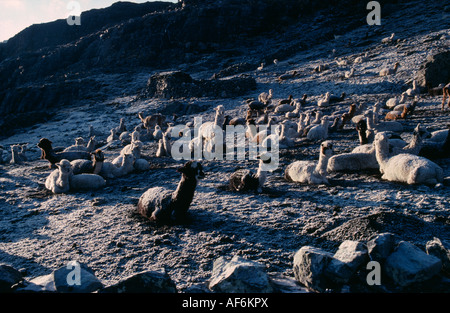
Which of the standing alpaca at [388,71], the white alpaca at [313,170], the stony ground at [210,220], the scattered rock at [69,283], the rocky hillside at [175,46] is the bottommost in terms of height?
the stony ground at [210,220]

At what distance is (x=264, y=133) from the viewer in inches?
378

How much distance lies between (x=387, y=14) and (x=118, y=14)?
133ft

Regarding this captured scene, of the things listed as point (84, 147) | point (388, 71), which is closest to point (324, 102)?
point (388, 71)

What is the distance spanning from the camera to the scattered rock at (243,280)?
2.81 meters

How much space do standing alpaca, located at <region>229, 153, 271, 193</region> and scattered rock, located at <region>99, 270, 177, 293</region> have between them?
132 inches

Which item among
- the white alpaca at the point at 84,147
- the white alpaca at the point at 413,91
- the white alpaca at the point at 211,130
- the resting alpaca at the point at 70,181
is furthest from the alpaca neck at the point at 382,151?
the white alpaca at the point at 84,147

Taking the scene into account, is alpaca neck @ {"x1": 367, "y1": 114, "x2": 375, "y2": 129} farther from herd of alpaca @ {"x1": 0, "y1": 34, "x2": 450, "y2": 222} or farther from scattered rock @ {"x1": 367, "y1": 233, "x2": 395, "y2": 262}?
scattered rock @ {"x1": 367, "y1": 233, "x2": 395, "y2": 262}

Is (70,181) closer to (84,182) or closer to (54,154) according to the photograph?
(84,182)

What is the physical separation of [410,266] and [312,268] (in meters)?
0.84

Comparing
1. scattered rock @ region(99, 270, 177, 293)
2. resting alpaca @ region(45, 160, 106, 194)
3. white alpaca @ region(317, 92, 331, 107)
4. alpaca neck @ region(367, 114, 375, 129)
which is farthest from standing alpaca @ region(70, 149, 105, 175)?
white alpaca @ region(317, 92, 331, 107)

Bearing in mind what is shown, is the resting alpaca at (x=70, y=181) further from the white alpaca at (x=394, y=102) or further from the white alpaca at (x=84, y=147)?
the white alpaca at (x=394, y=102)

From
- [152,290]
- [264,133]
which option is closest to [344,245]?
[152,290]

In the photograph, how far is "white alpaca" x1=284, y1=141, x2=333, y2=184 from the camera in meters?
5.83
